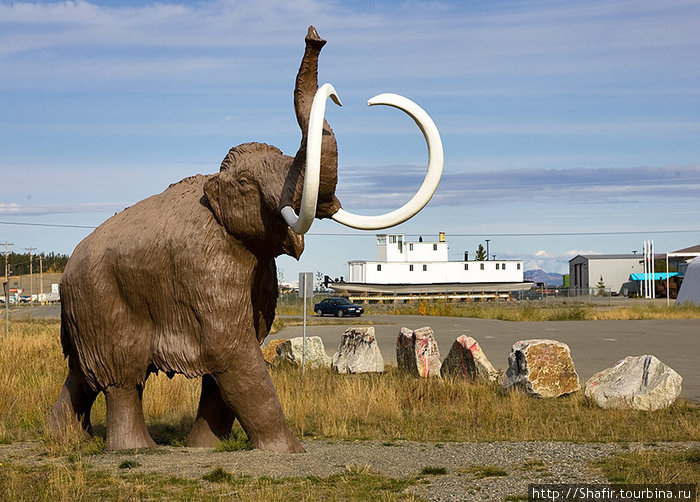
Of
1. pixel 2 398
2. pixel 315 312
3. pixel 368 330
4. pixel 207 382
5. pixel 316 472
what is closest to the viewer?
pixel 316 472

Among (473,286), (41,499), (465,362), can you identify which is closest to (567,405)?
(465,362)

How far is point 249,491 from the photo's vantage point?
5.38 metres

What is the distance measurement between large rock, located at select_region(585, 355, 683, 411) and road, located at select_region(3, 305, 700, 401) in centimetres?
100

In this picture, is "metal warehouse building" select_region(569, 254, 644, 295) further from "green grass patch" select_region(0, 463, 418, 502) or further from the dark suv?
"green grass patch" select_region(0, 463, 418, 502)

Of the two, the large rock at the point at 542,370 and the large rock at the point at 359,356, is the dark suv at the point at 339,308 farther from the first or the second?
the large rock at the point at 542,370

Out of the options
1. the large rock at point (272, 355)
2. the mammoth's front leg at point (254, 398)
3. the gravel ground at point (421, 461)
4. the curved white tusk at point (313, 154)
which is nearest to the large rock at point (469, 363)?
the large rock at point (272, 355)

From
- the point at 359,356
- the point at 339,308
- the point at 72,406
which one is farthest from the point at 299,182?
the point at 339,308

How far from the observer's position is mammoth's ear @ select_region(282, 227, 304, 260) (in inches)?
255

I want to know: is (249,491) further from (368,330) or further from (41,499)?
(368,330)

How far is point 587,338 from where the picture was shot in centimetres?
2270

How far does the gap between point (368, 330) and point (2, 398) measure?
278 inches

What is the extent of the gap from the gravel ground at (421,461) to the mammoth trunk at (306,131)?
1.90 metres

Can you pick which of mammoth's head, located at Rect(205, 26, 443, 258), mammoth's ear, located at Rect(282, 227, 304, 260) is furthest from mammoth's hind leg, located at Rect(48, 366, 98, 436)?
Result: mammoth's ear, located at Rect(282, 227, 304, 260)

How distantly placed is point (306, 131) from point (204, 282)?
1428 millimetres
